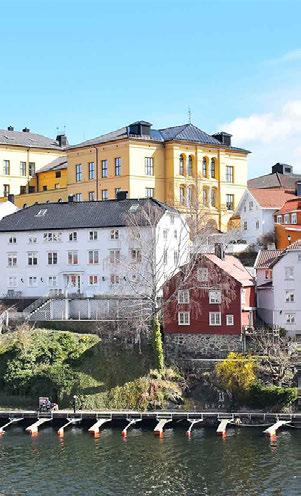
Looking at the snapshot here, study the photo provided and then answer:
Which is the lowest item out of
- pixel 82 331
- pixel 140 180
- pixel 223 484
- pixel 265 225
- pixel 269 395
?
pixel 223 484

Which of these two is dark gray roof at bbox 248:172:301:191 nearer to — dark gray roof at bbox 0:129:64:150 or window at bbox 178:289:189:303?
dark gray roof at bbox 0:129:64:150

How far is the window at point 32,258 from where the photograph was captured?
81125 millimetres

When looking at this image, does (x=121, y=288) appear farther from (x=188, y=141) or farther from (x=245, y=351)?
(x=188, y=141)

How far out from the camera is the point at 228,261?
74500 millimetres

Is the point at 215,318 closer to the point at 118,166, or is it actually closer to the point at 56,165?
the point at 118,166

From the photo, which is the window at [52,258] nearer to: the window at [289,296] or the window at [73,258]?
the window at [73,258]

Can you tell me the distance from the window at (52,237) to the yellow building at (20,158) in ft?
103

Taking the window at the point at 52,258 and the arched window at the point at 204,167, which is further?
the arched window at the point at 204,167

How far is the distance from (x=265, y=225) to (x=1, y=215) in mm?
29976

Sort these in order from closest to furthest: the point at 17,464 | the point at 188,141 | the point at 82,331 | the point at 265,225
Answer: the point at 17,464 → the point at 82,331 → the point at 265,225 → the point at 188,141

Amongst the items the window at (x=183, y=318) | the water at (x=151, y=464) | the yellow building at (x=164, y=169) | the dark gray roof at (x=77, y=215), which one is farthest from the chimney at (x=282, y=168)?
the water at (x=151, y=464)

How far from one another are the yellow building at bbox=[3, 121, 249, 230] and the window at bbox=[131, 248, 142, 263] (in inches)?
703

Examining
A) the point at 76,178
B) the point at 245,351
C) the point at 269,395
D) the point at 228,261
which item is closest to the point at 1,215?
the point at 76,178

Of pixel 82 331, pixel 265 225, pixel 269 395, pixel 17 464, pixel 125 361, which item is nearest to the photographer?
pixel 17 464
